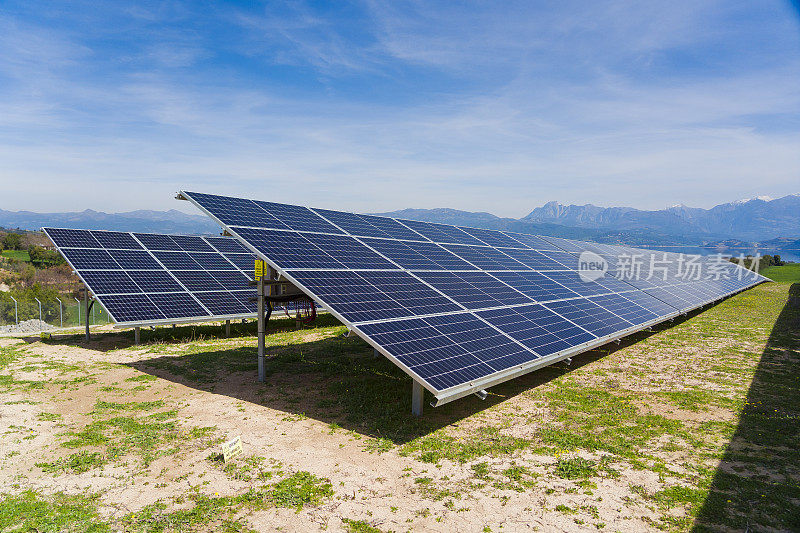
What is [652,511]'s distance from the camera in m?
8.49

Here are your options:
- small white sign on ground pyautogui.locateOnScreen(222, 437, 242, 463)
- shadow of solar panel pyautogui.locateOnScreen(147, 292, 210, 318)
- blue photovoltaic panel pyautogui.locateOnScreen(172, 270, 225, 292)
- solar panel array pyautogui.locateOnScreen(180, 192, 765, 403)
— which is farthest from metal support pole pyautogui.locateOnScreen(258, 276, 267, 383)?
blue photovoltaic panel pyautogui.locateOnScreen(172, 270, 225, 292)

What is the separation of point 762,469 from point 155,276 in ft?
89.4

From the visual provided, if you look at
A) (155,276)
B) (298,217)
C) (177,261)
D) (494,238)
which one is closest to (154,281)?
(155,276)

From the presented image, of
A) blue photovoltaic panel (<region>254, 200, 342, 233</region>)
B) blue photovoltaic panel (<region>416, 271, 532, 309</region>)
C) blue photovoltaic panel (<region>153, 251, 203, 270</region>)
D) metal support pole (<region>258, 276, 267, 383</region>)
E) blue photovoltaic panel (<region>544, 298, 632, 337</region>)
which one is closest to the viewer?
metal support pole (<region>258, 276, 267, 383</region>)

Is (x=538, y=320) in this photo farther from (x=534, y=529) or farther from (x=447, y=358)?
(x=534, y=529)

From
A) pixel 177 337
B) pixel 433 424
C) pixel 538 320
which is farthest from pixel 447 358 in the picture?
pixel 177 337

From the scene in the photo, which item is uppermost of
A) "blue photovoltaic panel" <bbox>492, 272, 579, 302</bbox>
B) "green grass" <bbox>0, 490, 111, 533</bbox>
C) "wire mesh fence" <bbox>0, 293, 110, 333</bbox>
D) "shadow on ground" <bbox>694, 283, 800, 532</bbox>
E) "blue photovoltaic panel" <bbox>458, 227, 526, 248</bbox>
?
"blue photovoltaic panel" <bbox>458, 227, 526, 248</bbox>

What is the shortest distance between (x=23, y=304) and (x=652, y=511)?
3475 cm

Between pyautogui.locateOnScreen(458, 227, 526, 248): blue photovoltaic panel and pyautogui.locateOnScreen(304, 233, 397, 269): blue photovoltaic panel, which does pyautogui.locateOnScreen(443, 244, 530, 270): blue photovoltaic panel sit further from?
pyautogui.locateOnScreen(304, 233, 397, 269): blue photovoltaic panel

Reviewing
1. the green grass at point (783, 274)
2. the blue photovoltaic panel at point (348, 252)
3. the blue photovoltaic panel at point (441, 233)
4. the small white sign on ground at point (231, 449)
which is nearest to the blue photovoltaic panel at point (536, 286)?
the blue photovoltaic panel at point (441, 233)

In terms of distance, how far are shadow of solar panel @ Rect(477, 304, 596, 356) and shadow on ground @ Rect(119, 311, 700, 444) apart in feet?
7.08

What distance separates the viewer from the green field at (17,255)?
7113 cm

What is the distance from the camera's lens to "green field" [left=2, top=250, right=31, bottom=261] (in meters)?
71.1

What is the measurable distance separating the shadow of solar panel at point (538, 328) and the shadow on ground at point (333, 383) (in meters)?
2.16
